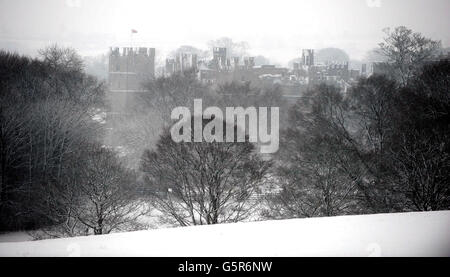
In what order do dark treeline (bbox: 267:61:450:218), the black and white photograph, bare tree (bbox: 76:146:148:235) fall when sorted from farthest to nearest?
bare tree (bbox: 76:146:148:235) → dark treeline (bbox: 267:61:450:218) → the black and white photograph

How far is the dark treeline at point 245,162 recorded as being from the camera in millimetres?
15820

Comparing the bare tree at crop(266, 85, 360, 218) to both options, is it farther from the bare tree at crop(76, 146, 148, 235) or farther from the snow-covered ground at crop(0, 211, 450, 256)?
the snow-covered ground at crop(0, 211, 450, 256)

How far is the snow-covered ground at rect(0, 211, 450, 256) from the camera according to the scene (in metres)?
4.98

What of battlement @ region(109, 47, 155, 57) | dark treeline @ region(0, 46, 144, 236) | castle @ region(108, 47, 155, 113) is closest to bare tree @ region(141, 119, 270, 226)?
dark treeline @ region(0, 46, 144, 236)

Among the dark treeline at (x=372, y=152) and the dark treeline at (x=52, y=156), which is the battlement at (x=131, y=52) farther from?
the dark treeline at (x=372, y=152)

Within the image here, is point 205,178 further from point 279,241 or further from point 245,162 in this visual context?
point 279,241

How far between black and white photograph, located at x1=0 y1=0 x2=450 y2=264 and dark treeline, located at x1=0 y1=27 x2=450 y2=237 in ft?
0.27

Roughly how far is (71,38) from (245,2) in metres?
12.4

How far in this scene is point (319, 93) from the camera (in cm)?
2439

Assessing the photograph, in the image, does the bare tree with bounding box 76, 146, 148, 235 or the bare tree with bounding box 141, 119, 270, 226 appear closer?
the bare tree with bounding box 76, 146, 148, 235

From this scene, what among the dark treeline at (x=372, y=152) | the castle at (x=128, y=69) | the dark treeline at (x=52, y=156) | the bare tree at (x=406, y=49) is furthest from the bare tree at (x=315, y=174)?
the castle at (x=128, y=69)

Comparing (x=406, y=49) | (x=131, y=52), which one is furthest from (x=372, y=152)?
(x=131, y=52)

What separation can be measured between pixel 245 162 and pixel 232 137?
3.93ft

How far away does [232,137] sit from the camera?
1794 centimetres
